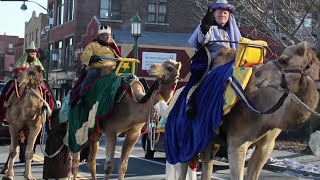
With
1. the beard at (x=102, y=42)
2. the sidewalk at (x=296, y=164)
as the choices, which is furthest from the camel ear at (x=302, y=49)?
the sidewalk at (x=296, y=164)

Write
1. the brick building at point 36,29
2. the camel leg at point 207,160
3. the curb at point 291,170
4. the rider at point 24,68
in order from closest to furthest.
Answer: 1. the camel leg at point 207,160
2. the rider at point 24,68
3. the curb at point 291,170
4. the brick building at point 36,29

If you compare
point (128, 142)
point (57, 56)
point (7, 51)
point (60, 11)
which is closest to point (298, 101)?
point (128, 142)

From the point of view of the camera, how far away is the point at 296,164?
1706cm

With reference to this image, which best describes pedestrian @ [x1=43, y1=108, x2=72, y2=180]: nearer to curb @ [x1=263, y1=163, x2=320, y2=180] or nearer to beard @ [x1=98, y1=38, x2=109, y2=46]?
beard @ [x1=98, y1=38, x2=109, y2=46]

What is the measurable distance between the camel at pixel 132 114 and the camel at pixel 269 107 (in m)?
2.67

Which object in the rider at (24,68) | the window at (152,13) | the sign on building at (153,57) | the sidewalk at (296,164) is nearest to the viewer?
the rider at (24,68)

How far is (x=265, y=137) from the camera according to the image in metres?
6.63

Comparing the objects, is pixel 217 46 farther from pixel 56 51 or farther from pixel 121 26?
pixel 56 51

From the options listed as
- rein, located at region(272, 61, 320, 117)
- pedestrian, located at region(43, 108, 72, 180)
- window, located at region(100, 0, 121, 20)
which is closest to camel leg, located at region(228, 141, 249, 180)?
rein, located at region(272, 61, 320, 117)

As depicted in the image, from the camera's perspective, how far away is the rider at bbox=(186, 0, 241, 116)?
281 inches

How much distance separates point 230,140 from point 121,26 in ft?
137

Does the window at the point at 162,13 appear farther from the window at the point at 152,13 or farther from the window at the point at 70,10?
the window at the point at 70,10

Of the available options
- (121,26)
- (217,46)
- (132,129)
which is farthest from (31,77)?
(121,26)

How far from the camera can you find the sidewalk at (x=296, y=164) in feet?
51.7
